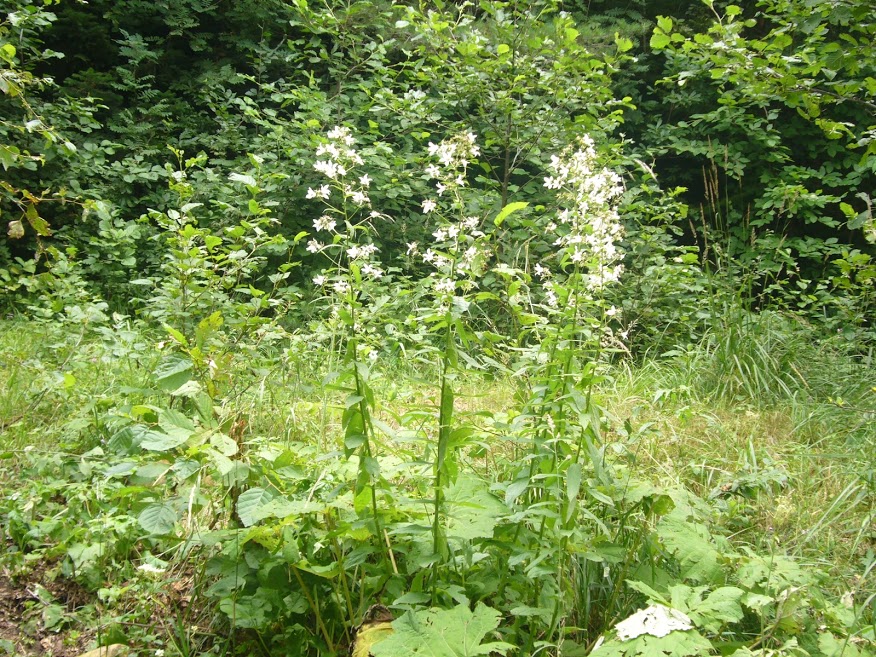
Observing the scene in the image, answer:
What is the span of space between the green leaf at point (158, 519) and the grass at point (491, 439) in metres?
0.34

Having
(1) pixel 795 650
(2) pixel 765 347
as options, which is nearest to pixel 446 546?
(1) pixel 795 650

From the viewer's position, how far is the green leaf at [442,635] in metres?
1.32

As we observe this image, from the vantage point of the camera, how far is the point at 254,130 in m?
6.56

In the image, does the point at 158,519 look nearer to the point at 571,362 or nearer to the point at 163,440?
the point at 163,440

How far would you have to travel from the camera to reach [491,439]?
221 cm

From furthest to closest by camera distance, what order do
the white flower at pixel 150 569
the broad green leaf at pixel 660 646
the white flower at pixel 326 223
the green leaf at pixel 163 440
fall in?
the white flower at pixel 150 569
the white flower at pixel 326 223
the green leaf at pixel 163 440
the broad green leaf at pixel 660 646

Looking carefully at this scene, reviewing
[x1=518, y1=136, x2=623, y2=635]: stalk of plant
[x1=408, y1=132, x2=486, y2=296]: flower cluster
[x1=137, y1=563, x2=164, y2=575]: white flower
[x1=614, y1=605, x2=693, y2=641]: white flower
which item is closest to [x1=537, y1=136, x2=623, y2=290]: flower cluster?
[x1=518, y1=136, x2=623, y2=635]: stalk of plant

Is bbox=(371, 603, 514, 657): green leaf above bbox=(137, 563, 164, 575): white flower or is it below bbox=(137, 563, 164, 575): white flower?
above

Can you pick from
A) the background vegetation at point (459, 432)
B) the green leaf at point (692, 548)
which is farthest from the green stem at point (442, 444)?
the green leaf at point (692, 548)

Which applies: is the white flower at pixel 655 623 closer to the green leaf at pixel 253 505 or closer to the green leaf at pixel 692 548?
the green leaf at pixel 692 548

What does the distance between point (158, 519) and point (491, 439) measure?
1067mm

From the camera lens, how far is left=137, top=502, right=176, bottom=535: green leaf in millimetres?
1580

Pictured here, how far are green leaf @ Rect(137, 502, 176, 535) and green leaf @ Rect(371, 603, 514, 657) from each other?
0.61 meters

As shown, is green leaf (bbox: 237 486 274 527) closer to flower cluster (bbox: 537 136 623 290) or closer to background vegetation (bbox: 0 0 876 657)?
background vegetation (bbox: 0 0 876 657)
